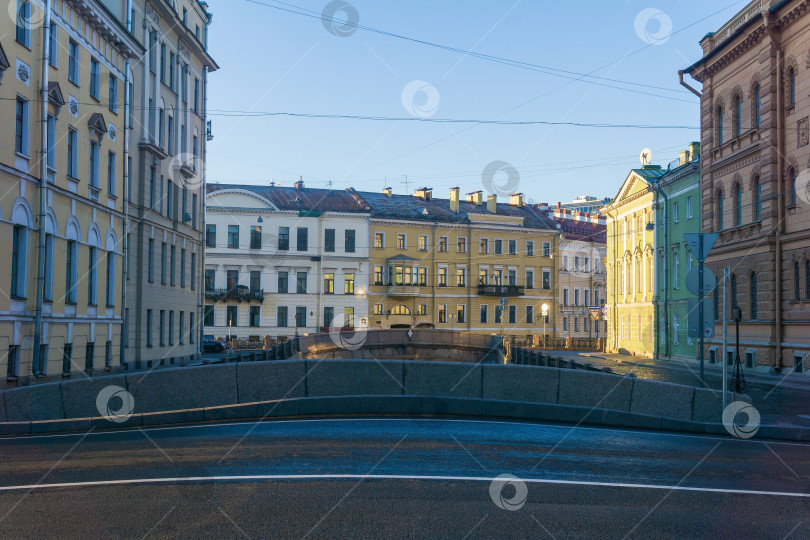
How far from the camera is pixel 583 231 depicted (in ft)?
293

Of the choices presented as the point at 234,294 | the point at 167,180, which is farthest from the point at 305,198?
the point at 167,180

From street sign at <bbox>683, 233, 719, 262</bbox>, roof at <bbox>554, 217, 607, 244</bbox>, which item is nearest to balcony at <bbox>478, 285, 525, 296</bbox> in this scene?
roof at <bbox>554, 217, 607, 244</bbox>

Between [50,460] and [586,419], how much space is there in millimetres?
8890

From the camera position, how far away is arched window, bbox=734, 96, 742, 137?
3656cm

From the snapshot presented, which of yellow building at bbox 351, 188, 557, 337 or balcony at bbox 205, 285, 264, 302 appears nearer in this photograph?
balcony at bbox 205, 285, 264, 302

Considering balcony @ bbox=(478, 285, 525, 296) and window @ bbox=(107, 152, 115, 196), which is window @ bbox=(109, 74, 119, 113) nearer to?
window @ bbox=(107, 152, 115, 196)

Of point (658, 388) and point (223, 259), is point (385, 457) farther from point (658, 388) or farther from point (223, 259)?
point (223, 259)

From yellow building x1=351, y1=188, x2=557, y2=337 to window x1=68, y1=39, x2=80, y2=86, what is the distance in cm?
4493

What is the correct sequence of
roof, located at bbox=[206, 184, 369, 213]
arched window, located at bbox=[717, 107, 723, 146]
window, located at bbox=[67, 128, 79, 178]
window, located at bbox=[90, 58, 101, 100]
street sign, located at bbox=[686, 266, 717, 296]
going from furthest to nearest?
roof, located at bbox=[206, 184, 369, 213], arched window, located at bbox=[717, 107, 723, 146], window, located at bbox=[90, 58, 101, 100], window, located at bbox=[67, 128, 79, 178], street sign, located at bbox=[686, 266, 717, 296]

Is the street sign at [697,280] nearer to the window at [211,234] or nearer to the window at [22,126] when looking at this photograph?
the window at [22,126]

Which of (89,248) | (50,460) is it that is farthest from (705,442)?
(89,248)

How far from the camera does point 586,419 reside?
49.0ft

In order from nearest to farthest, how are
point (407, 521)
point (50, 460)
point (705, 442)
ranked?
point (407, 521), point (50, 460), point (705, 442)

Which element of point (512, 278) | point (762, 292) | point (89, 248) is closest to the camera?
point (89, 248)
